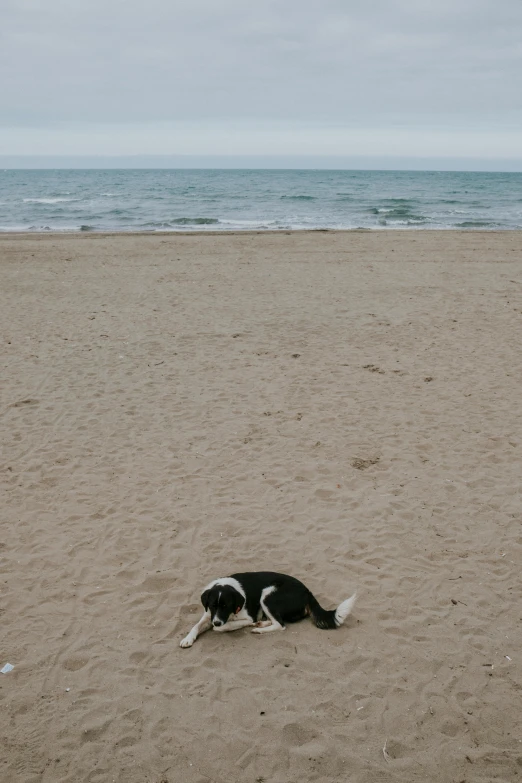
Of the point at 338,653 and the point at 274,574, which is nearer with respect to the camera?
the point at 338,653

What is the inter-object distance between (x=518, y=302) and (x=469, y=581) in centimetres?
1067

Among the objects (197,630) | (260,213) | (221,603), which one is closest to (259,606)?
(221,603)

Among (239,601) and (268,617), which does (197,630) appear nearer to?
(239,601)

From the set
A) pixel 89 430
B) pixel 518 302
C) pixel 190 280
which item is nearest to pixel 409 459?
pixel 89 430

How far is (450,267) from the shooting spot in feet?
59.1

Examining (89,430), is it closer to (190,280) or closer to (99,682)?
(99,682)

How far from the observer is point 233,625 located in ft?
14.3

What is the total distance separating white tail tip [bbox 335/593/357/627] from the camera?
14.1 ft

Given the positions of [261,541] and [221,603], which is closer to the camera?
[221,603]

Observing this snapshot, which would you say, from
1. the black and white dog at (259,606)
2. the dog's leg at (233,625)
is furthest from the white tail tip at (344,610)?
the dog's leg at (233,625)

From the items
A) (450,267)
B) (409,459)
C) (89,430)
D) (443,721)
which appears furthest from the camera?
(450,267)

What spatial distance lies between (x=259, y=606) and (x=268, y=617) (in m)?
0.11

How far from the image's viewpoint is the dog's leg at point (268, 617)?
14.3 ft

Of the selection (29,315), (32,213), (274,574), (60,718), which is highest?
(32,213)
